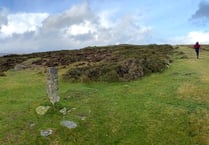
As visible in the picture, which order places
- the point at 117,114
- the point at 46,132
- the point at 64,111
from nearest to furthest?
the point at 46,132 < the point at 117,114 < the point at 64,111

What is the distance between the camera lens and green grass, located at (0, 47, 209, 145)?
81.2ft

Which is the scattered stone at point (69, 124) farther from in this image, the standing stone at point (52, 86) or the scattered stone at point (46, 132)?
the standing stone at point (52, 86)

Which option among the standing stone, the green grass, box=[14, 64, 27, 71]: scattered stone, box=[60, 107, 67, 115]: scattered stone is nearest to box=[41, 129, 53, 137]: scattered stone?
the green grass

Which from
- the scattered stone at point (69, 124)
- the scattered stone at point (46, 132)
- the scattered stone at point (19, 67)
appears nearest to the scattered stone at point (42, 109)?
the scattered stone at point (69, 124)

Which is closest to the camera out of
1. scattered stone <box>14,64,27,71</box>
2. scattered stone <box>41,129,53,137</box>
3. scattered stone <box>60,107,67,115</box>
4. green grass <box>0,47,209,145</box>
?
green grass <box>0,47,209,145</box>

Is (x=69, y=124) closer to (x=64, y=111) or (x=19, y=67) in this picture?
(x=64, y=111)

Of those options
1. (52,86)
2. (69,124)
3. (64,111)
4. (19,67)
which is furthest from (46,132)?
(19,67)

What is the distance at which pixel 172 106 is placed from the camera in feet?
95.8

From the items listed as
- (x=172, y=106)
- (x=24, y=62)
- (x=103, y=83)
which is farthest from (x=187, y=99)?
(x=24, y=62)

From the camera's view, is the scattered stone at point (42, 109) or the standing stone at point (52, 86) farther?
the standing stone at point (52, 86)

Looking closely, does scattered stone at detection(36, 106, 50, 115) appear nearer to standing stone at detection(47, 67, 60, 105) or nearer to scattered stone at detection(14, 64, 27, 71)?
standing stone at detection(47, 67, 60, 105)

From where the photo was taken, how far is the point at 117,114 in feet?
91.5

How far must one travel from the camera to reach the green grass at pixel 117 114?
81.2 feet

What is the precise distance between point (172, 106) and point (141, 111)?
2.94m
